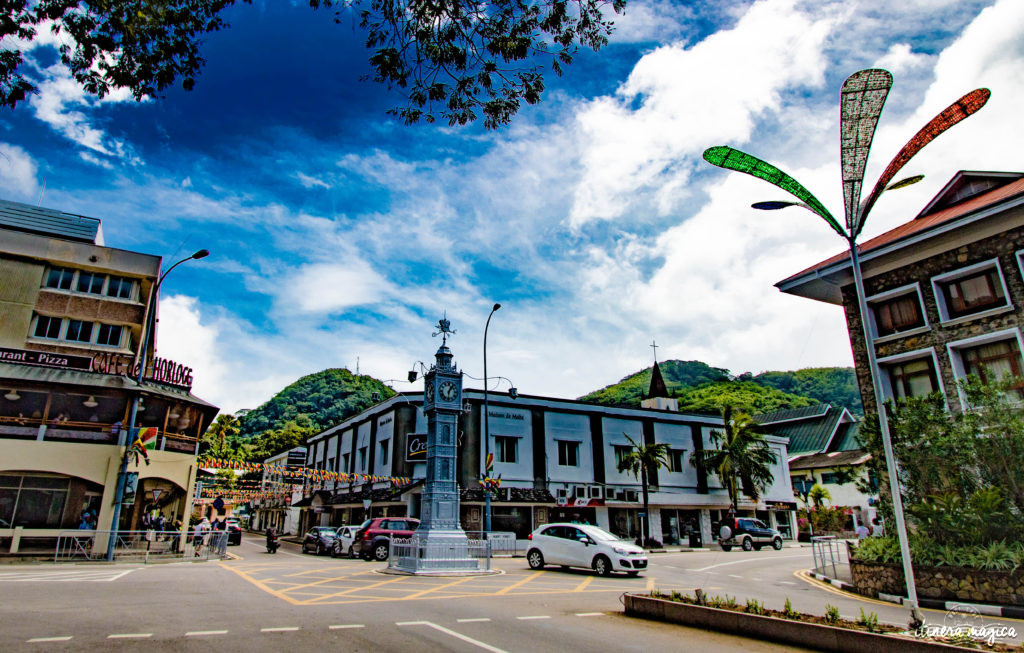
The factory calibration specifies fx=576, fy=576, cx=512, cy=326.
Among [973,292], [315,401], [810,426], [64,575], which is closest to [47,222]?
[64,575]

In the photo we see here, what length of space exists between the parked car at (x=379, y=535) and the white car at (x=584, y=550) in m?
7.29

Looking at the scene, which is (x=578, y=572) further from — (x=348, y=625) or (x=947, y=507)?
(x=348, y=625)

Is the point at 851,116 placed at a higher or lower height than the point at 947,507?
higher

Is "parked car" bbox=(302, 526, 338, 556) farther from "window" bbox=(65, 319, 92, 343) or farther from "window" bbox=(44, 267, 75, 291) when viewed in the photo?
"window" bbox=(44, 267, 75, 291)

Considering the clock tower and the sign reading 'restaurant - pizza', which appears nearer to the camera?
A: the clock tower

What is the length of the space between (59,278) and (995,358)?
38.7m

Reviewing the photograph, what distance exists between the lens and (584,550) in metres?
18.2

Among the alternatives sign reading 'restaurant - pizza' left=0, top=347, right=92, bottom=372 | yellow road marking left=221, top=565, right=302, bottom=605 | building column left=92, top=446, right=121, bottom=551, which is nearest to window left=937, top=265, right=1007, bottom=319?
yellow road marking left=221, top=565, right=302, bottom=605

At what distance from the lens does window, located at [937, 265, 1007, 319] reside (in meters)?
16.8

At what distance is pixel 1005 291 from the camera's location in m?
16.4

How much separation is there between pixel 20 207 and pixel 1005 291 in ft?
145

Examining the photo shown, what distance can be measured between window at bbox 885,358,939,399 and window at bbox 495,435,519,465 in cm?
2082

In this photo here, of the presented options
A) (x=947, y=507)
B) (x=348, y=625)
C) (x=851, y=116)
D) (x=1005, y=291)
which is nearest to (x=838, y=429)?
(x=1005, y=291)

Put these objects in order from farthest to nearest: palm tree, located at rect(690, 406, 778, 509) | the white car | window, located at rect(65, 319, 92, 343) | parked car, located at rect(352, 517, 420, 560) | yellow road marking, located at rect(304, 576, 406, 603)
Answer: palm tree, located at rect(690, 406, 778, 509) → window, located at rect(65, 319, 92, 343) → parked car, located at rect(352, 517, 420, 560) → the white car → yellow road marking, located at rect(304, 576, 406, 603)
